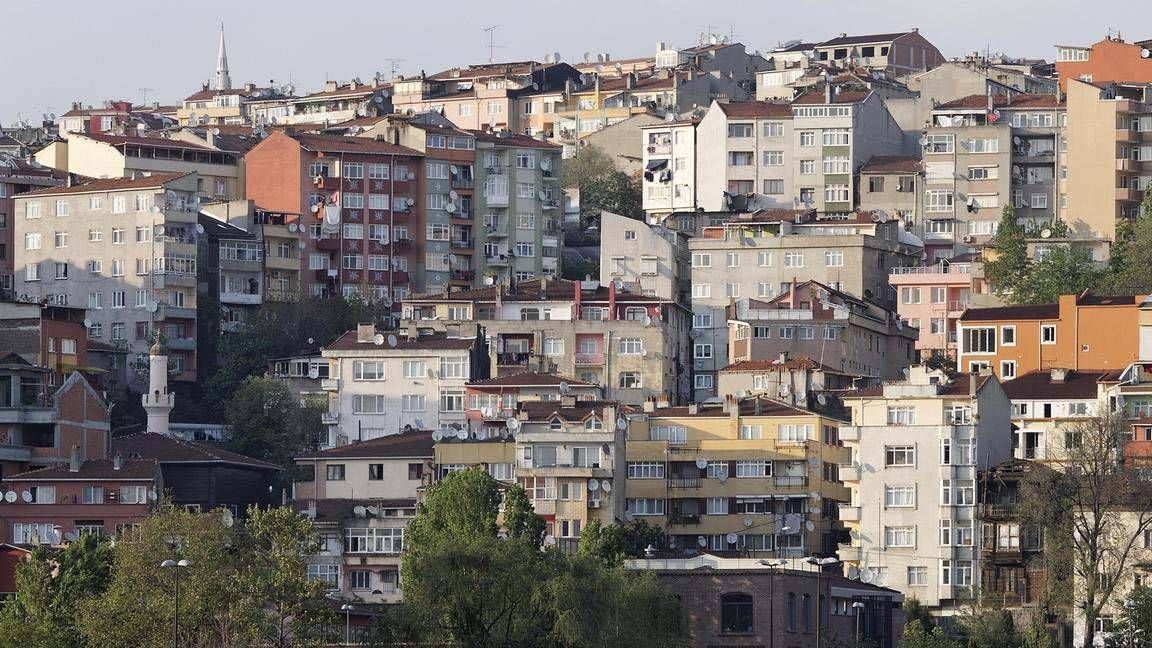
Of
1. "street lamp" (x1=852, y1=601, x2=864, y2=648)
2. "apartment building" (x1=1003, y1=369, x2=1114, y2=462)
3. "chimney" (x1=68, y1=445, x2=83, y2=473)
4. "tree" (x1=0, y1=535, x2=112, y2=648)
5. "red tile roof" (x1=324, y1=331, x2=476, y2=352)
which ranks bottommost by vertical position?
"street lamp" (x1=852, y1=601, x2=864, y2=648)

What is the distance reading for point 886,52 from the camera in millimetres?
169500

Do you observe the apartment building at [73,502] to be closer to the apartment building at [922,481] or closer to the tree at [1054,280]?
the apartment building at [922,481]

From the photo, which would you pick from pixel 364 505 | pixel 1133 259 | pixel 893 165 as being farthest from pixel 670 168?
pixel 364 505

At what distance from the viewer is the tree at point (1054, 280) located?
11156 centimetres

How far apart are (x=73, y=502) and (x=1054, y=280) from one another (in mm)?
40893

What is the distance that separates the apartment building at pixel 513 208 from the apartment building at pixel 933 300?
72.4 feet

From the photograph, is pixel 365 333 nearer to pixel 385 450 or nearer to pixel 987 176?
pixel 385 450

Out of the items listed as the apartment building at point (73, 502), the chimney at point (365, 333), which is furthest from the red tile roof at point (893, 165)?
the apartment building at point (73, 502)

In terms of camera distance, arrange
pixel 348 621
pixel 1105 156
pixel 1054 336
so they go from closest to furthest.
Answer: pixel 348 621, pixel 1054 336, pixel 1105 156

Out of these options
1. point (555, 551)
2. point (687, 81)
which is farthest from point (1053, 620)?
point (687, 81)

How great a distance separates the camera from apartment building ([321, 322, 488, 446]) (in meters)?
107

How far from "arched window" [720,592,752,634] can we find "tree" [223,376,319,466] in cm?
3019

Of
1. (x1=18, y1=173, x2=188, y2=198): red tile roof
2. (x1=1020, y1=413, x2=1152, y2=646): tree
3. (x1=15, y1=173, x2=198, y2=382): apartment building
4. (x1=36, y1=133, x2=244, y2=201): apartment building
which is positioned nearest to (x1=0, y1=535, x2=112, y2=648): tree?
(x1=1020, y1=413, x2=1152, y2=646): tree

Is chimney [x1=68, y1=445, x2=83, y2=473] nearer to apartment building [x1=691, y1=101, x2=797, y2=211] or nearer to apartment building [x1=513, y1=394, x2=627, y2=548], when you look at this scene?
apartment building [x1=513, y1=394, x2=627, y2=548]
